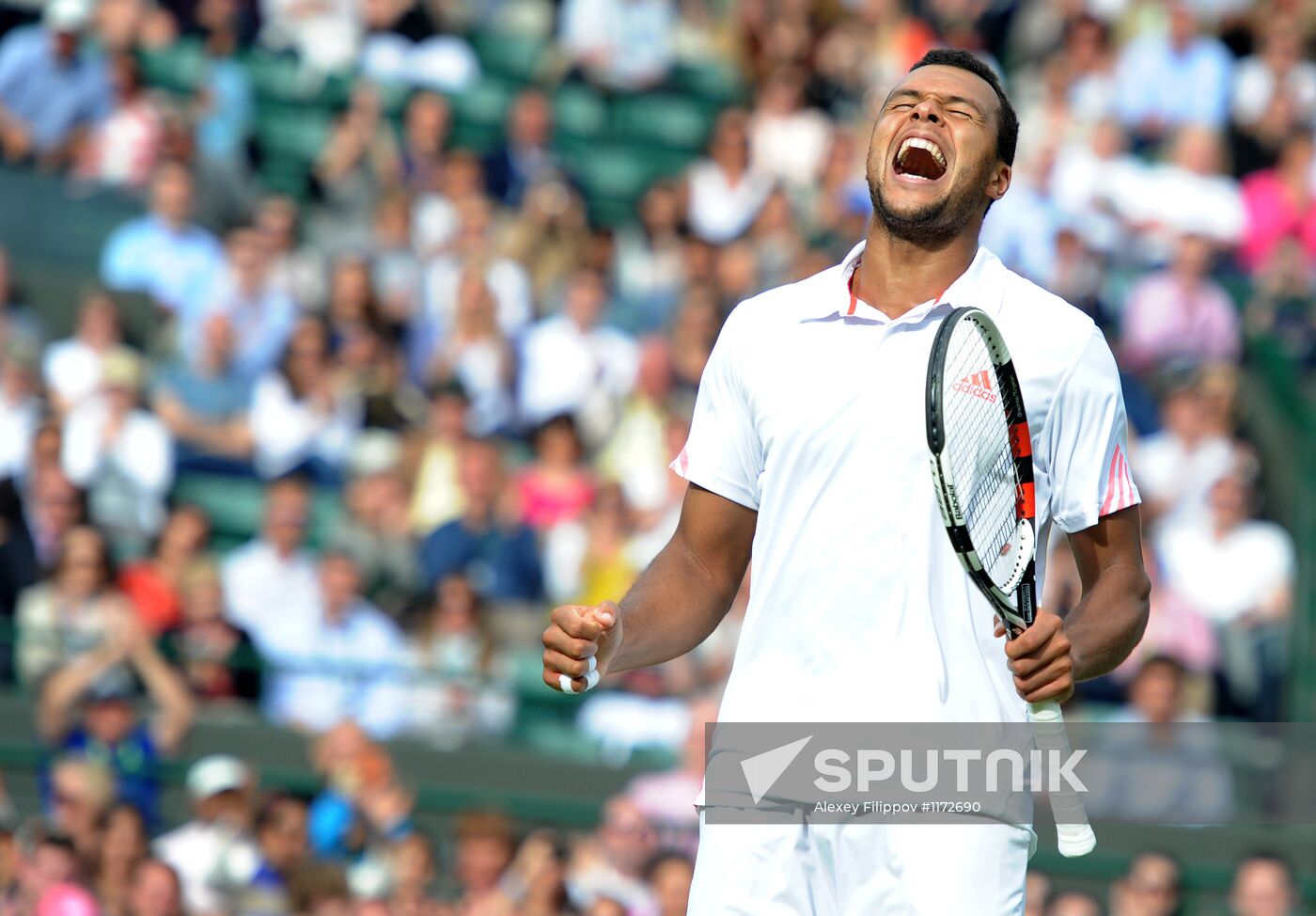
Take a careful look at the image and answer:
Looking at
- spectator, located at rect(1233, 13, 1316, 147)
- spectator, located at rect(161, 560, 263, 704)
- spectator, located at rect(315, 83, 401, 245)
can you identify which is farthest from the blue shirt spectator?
spectator, located at rect(1233, 13, 1316, 147)

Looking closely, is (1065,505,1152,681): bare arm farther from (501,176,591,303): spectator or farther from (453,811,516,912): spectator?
(501,176,591,303): spectator

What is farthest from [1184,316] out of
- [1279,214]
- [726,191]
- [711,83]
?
[711,83]

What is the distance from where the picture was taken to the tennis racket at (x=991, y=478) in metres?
3.50

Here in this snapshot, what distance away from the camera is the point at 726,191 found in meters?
12.1

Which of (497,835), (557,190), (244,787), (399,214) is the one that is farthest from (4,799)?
(557,190)

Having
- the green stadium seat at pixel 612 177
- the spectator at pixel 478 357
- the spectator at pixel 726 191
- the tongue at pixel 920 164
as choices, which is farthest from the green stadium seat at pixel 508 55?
the tongue at pixel 920 164

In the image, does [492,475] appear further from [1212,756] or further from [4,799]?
[1212,756]

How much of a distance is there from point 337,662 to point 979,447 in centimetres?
582

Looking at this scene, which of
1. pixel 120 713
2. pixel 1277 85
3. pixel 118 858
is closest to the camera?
pixel 118 858

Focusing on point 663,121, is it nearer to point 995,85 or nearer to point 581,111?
point 581,111

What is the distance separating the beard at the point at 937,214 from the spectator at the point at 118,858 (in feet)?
16.2

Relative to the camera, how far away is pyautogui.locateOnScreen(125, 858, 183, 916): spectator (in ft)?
24.9

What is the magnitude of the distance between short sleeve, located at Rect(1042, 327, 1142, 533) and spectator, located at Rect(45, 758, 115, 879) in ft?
16.5

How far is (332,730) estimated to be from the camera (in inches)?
342
